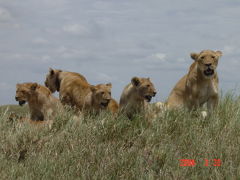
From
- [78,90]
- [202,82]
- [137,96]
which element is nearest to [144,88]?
[137,96]

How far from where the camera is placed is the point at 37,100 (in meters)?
11.5

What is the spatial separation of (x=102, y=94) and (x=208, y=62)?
2527mm

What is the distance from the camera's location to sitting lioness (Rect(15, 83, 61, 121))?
11.3 meters

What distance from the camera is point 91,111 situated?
11445 mm

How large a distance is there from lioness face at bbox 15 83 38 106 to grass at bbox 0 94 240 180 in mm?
1261

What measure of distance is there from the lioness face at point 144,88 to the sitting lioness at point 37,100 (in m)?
1.87

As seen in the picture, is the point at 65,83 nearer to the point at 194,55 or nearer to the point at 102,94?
the point at 102,94

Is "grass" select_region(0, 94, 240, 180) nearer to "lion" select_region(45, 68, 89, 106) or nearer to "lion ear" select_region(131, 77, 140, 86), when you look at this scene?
"lion ear" select_region(131, 77, 140, 86)

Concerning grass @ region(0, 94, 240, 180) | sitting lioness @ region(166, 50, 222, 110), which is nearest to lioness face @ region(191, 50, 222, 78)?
sitting lioness @ region(166, 50, 222, 110)

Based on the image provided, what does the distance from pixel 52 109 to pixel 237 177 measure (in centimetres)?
578

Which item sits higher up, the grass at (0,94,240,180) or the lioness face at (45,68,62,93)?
the lioness face at (45,68,62,93)

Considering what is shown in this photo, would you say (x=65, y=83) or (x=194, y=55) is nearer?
(x=194, y=55)

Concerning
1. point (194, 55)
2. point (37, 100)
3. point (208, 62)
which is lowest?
point (37, 100)

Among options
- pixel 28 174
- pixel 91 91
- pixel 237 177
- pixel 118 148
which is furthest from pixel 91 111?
pixel 237 177
